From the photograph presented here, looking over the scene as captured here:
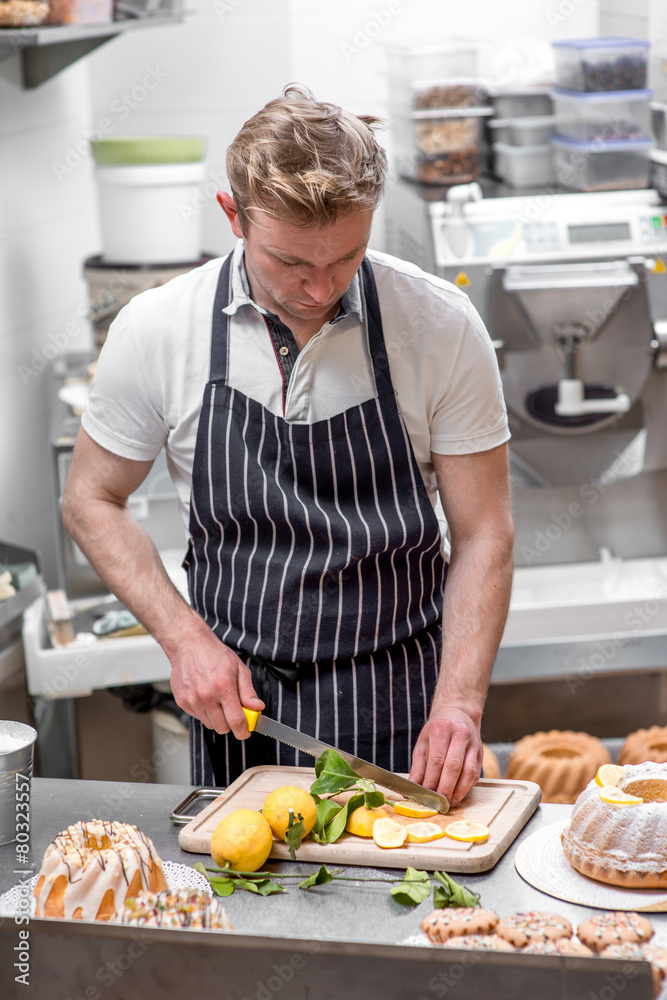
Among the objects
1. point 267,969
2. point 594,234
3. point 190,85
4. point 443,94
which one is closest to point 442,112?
point 443,94

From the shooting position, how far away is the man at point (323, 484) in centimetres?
143

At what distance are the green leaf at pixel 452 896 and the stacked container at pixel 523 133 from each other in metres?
1.98

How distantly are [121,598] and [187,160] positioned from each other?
1.57 meters

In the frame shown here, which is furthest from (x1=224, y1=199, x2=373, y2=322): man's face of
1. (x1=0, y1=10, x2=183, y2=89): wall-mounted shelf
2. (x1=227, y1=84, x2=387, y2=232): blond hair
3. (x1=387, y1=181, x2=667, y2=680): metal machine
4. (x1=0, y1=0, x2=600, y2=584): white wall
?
(x1=0, y1=0, x2=600, y2=584): white wall

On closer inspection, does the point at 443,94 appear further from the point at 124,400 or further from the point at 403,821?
the point at 403,821

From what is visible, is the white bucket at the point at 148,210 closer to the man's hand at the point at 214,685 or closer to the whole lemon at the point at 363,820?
the man's hand at the point at 214,685

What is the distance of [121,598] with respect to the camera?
148 cm

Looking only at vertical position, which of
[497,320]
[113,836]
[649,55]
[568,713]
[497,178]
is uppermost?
[649,55]

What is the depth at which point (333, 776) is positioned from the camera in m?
1.21

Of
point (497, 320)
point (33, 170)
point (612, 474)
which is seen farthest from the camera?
point (33, 170)

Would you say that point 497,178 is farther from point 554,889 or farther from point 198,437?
point 554,889

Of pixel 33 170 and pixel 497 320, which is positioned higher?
pixel 33 170

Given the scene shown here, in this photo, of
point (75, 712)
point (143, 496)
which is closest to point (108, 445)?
point (143, 496)

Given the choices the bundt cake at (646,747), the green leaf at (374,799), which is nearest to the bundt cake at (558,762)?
the bundt cake at (646,747)
